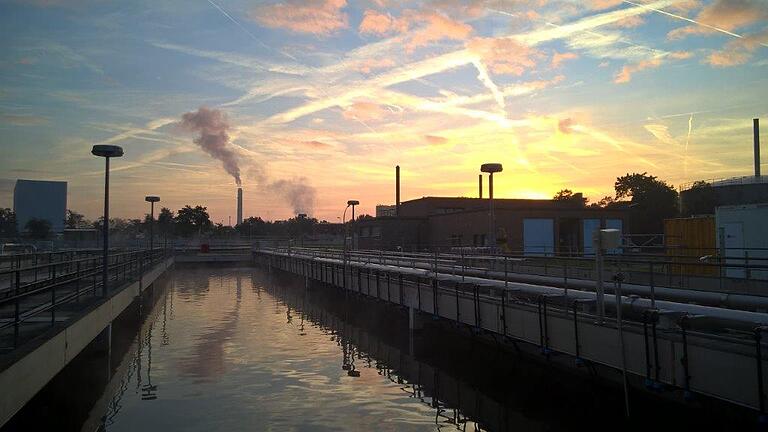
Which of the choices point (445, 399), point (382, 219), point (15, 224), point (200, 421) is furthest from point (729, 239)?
point (15, 224)

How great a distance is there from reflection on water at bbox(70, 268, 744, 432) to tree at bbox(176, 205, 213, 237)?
3319 inches

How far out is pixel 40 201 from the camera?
95750 mm

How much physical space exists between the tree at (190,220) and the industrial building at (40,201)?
17922 millimetres

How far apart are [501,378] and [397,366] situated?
2.84 m

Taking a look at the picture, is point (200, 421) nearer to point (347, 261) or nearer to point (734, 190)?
point (347, 261)

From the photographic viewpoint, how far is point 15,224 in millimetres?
87625

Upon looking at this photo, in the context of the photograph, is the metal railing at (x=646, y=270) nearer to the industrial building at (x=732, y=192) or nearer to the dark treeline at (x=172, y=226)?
the industrial building at (x=732, y=192)

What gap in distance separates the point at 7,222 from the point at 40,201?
8063mm

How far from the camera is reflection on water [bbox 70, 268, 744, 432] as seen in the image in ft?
33.5

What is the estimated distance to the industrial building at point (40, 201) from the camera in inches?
3669

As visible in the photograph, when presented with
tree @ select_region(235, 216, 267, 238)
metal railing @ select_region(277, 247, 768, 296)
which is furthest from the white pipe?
tree @ select_region(235, 216, 267, 238)

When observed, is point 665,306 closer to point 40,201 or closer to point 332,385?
point 332,385

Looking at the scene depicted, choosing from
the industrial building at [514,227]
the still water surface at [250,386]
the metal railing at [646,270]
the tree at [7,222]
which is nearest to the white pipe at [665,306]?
the metal railing at [646,270]

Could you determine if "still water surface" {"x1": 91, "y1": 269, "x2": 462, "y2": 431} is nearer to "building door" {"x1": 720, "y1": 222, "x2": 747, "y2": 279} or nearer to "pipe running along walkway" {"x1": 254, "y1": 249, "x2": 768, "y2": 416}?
"pipe running along walkway" {"x1": 254, "y1": 249, "x2": 768, "y2": 416}
